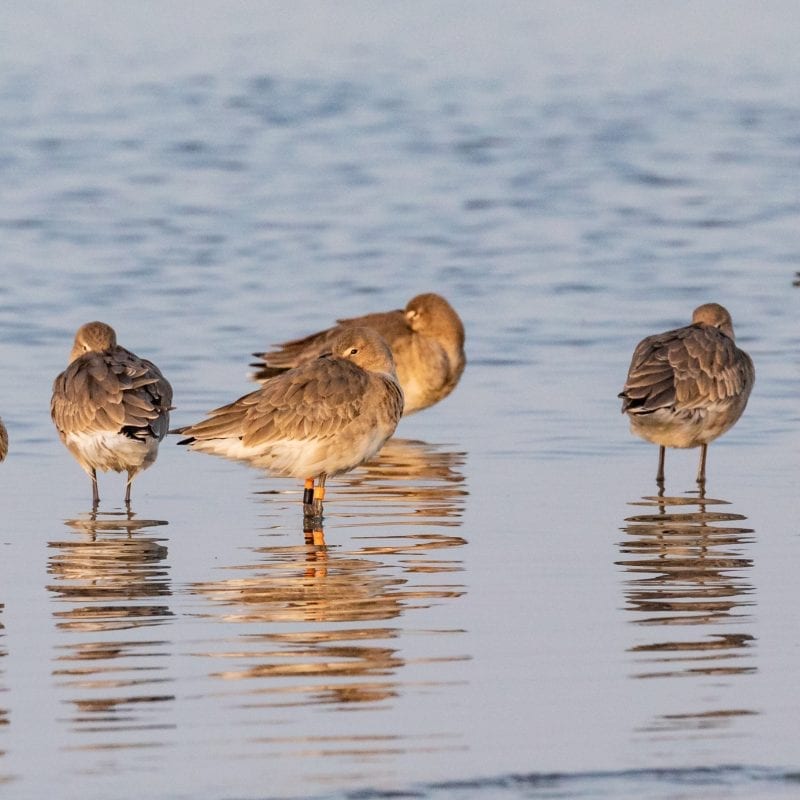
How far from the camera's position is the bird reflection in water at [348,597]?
280 inches

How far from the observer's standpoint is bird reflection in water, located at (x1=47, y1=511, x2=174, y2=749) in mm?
6641

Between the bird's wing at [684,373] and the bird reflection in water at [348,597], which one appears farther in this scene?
the bird's wing at [684,373]

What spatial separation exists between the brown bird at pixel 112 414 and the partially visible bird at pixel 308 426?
386 mm

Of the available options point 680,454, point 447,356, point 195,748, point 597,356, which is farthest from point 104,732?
point 597,356

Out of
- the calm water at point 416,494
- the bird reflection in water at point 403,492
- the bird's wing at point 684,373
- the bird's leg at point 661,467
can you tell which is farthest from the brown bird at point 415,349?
the bird's leg at point 661,467

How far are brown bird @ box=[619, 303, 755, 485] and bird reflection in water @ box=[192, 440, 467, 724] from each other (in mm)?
1138

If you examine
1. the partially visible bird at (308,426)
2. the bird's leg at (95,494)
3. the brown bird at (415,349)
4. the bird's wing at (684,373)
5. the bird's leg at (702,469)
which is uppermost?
the brown bird at (415,349)

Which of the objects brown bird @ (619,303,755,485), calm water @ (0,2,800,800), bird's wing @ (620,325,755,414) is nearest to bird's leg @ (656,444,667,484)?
brown bird @ (619,303,755,485)

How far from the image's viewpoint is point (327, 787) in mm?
5930

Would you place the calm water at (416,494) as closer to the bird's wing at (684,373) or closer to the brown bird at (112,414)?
the brown bird at (112,414)

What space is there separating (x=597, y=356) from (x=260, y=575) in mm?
7074

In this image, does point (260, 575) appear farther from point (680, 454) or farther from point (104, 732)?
point (680, 454)

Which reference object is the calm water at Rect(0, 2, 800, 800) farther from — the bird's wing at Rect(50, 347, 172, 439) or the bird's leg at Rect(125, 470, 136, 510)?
the bird's wing at Rect(50, 347, 172, 439)

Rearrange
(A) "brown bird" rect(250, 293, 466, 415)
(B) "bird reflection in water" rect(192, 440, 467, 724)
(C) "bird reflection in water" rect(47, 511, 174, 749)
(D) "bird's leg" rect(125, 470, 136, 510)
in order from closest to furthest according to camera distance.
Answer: (C) "bird reflection in water" rect(47, 511, 174, 749) < (B) "bird reflection in water" rect(192, 440, 467, 724) < (D) "bird's leg" rect(125, 470, 136, 510) < (A) "brown bird" rect(250, 293, 466, 415)
